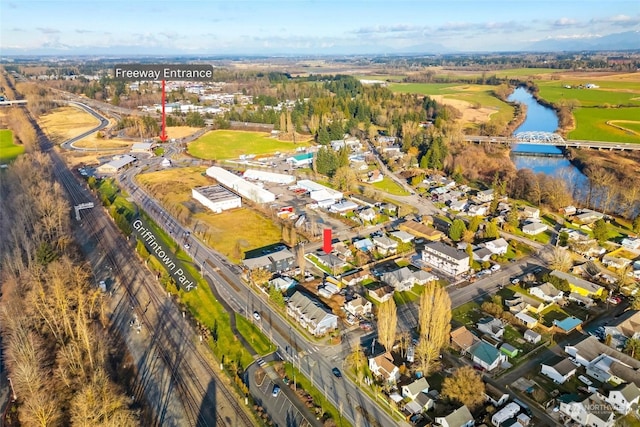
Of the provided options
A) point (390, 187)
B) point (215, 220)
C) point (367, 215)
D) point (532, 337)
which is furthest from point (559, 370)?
point (390, 187)

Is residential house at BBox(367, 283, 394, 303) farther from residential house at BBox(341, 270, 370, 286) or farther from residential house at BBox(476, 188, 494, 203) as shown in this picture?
residential house at BBox(476, 188, 494, 203)

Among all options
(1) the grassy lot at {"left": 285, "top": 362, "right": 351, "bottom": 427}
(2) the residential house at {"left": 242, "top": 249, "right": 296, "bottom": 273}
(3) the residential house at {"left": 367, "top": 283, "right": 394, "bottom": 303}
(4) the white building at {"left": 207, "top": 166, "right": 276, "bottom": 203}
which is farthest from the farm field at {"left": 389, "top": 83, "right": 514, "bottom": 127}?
(1) the grassy lot at {"left": 285, "top": 362, "right": 351, "bottom": 427}

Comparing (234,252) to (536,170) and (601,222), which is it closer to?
(601,222)

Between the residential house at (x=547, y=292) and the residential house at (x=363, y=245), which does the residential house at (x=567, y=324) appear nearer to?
the residential house at (x=547, y=292)

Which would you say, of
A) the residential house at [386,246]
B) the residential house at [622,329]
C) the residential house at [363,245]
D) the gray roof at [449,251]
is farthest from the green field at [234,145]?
the residential house at [622,329]

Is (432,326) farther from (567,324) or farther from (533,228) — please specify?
(533,228)

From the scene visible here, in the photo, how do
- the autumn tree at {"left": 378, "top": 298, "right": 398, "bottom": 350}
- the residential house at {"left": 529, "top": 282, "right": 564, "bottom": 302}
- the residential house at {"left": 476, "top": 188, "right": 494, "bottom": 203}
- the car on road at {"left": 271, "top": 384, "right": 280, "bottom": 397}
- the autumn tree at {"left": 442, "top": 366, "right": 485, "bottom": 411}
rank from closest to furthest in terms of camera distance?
the autumn tree at {"left": 442, "top": 366, "right": 485, "bottom": 411}
the car on road at {"left": 271, "top": 384, "right": 280, "bottom": 397}
the autumn tree at {"left": 378, "top": 298, "right": 398, "bottom": 350}
the residential house at {"left": 529, "top": 282, "right": 564, "bottom": 302}
the residential house at {"left": 476, "top": 188, "right": 494, "bottom": 203}
